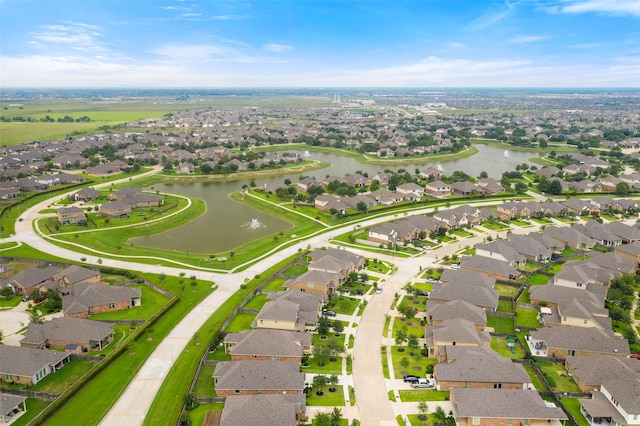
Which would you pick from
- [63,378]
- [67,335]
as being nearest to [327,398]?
[63,378]

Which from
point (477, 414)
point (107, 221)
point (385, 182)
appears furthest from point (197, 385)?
point (385, 182)

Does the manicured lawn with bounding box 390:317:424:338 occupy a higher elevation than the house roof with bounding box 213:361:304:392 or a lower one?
lower

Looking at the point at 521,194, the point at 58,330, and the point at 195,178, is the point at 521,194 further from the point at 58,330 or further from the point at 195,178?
the point at 58,330

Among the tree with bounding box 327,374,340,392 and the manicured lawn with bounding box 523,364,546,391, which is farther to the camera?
the manicured lawn with bounding box 523,364,546,391

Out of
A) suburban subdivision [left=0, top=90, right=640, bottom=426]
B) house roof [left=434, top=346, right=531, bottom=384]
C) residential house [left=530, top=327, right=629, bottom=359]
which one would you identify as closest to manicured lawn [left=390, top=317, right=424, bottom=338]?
suburban subdivision [left=0, top=90, right=640, bottom=426]

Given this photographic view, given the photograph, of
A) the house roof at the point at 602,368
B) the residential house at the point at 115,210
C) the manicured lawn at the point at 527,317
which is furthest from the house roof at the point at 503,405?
the residential house at the point at 115,210

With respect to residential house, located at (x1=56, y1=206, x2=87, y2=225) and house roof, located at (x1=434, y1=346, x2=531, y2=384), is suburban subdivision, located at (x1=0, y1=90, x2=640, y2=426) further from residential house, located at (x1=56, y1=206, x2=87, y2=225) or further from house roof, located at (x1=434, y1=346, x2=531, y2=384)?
residential house, located at (x1=56, y1=206, x2=87, y2=225)
